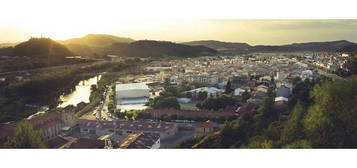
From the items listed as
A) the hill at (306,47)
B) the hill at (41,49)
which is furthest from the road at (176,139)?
the hill at (41,49)

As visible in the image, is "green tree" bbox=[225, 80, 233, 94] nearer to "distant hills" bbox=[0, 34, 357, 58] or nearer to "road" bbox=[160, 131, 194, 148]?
"distant hills" bbox=[0, 34, 357, 58]

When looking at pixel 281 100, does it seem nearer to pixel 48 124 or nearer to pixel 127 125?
pixel 127 125

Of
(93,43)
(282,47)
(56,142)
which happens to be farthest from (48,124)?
→ (282,47)

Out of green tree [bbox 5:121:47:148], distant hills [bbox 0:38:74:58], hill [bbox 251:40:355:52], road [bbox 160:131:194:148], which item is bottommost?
road [bbox 160:131:194:148]

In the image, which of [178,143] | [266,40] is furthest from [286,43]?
[178,143]

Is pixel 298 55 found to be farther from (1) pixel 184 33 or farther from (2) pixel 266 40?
(1) pixel 184 33

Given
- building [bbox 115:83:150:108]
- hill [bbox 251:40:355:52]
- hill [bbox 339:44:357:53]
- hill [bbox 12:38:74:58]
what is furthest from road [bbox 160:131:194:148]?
hill [bbox 339:44:357:53]
